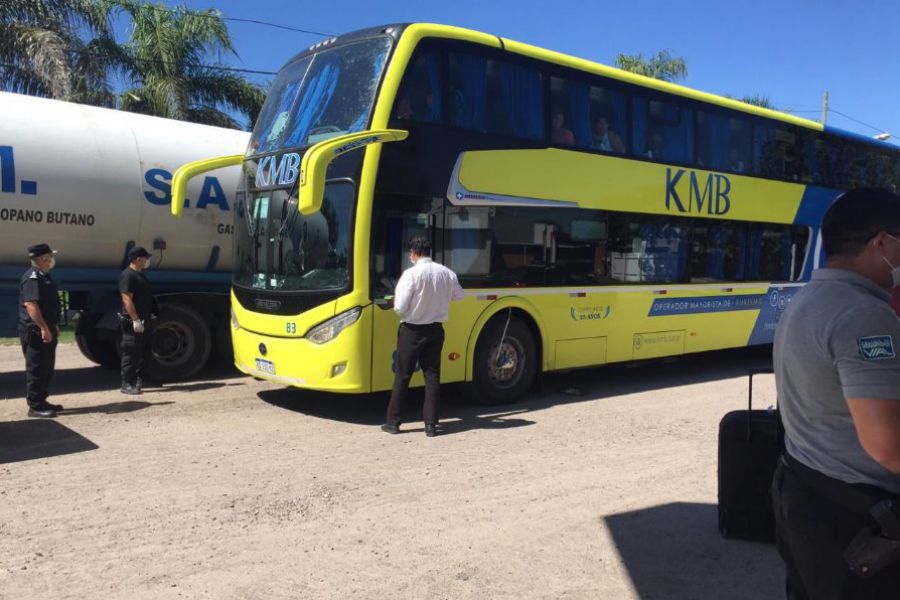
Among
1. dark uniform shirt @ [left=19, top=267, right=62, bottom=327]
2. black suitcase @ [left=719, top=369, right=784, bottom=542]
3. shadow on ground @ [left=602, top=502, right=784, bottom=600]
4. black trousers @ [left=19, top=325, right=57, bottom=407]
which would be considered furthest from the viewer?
black trousers @ [left=19, top=325, right=57, bottom=407]

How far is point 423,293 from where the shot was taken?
6711 mm

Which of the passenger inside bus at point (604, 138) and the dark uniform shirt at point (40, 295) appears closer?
the dark uniform shirt at point (40, 295)

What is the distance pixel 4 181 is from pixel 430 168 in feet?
15.2

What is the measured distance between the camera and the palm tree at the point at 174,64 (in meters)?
17.5

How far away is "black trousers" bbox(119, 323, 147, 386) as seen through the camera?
857 cm

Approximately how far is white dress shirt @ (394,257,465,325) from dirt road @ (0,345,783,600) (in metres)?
1.13

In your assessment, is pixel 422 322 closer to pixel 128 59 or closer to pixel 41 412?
pixel 41 412

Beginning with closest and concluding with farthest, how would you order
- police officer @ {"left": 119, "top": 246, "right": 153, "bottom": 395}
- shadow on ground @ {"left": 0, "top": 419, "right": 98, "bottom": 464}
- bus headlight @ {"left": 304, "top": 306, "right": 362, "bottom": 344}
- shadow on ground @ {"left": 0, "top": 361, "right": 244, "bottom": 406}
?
shadow on ground @ {"left": 0, "top": 419, "right": 98, "bottom": 464}, bus headlight @ {"left": 304, "top": 306, "right": 362, "bottom": 344}, police officer @ {"left": 119, "top": 246, "right": 153, "bottom": 395}, shadow on ground @ {"left": 0, "top": 361, "right": 244, "bottom": 406}

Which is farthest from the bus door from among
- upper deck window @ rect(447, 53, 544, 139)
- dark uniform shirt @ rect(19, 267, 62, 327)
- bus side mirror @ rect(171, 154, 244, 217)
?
dark uniform shirt @ rect(19, 267, 62, 327)

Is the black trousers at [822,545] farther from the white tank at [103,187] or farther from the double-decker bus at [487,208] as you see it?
the white tank at [103,187]

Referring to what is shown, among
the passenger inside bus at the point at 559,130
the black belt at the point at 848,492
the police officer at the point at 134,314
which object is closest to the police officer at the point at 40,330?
the police officer at the point at 134,314

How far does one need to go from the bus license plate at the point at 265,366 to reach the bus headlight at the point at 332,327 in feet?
2.05

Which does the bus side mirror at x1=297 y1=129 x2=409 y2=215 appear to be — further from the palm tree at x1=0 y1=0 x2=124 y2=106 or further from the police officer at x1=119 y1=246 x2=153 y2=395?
the palm tree at x1=0 y1=0 x2=124 y2=106

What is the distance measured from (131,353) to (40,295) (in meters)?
1.57
